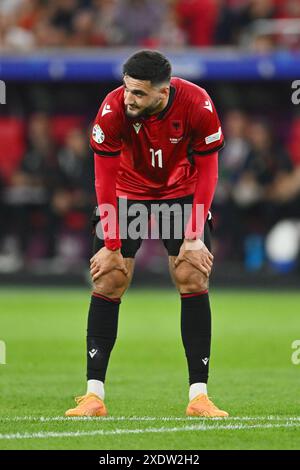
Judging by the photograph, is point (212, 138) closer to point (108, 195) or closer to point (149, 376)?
point (108, 195)

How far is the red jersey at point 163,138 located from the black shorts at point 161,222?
0.04m

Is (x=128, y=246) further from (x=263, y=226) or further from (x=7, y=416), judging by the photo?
(x=263, y=226)

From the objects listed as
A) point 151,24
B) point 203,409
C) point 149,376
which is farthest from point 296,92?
point 203,409

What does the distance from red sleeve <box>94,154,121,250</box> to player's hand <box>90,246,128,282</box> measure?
0.04 m

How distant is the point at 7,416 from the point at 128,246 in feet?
3.85

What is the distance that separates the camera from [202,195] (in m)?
6.85

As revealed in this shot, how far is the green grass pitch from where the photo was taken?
19.7ft

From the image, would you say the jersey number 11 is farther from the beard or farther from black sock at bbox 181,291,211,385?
black sock at bbox 181,291,211,385

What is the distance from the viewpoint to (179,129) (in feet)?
22.5

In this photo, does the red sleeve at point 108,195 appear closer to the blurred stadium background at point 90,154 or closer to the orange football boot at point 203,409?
the orange football boot at point 203,409

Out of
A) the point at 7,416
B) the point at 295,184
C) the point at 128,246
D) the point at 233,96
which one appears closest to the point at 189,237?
the point at 128,246

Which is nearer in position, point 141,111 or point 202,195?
point 141,111

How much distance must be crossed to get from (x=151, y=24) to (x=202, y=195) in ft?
34.9

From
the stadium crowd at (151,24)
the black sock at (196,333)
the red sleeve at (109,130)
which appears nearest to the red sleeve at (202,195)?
the black sock at (196,333)
